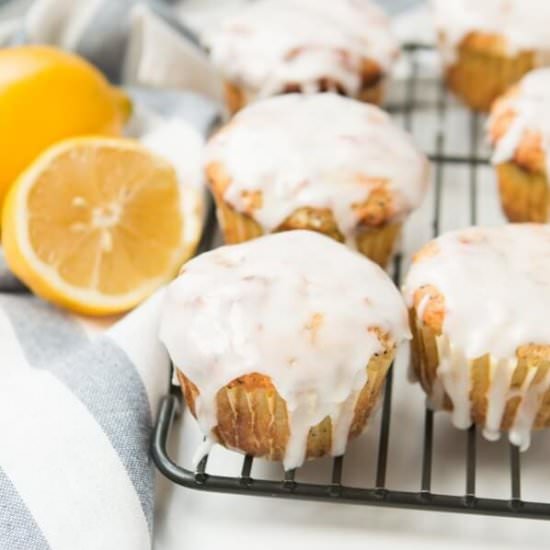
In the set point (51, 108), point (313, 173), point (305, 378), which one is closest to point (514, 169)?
point (313, 173)

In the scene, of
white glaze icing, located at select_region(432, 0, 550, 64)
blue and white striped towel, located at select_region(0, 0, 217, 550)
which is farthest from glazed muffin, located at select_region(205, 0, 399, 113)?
blue and white striped towel, located at select_region(0, 0, 217, 550)

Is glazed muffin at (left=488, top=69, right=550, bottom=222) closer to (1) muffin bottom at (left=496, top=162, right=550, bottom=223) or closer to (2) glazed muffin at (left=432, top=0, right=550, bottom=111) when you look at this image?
(1) muffin bottom at (left=496, top=162, right=550, bottom=223)

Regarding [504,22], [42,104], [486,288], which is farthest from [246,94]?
[486,288]

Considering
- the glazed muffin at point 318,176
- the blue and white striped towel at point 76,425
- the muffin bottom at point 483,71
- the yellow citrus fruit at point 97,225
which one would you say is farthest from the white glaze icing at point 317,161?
the muffin bottom at point 483,71

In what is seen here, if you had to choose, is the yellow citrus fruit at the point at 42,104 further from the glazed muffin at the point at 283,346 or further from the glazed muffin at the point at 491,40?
the glazed muffin at the point at 491,40

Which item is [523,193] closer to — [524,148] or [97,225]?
[524,148]
